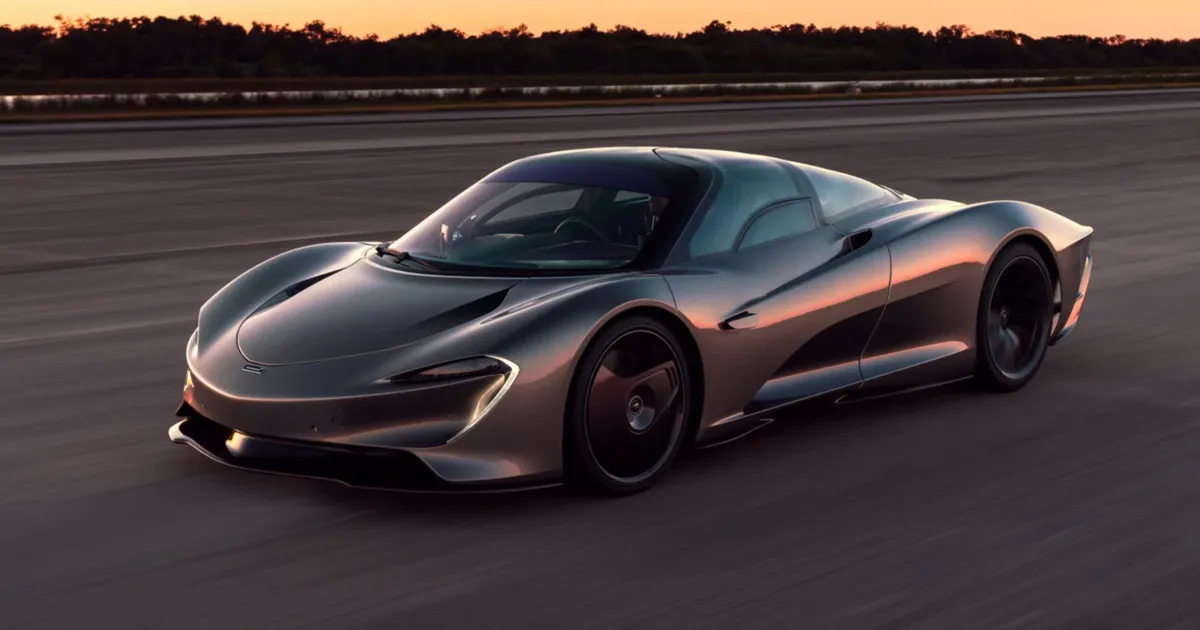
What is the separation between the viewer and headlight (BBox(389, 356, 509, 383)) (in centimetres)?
511

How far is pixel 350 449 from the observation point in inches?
201

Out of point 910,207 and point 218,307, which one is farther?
point 910,207

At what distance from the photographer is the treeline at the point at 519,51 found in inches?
2975

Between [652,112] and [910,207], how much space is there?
32402mm

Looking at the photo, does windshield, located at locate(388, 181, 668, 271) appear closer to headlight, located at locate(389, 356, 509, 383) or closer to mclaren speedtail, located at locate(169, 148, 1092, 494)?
mclaren speedtail, located at locate(169, 148, 1092, 494)

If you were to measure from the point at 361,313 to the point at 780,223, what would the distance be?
184 centimetres

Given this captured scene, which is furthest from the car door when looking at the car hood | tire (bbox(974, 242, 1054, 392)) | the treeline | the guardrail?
the treeline

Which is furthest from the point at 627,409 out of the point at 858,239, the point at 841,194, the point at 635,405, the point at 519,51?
the point at 519,51

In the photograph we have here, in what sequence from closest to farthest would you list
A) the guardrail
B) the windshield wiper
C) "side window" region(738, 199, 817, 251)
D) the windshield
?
the windshield < the windshield wiper < "side window" region(738, 199, 817, 251) < the guardrail

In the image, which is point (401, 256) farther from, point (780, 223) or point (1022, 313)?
point (1022, 313)

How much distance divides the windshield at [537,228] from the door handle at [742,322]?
0.45 meters

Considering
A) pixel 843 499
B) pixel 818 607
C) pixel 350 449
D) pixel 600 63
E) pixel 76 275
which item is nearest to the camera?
pixel 818 607

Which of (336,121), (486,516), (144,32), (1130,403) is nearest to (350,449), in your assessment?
(486,516)

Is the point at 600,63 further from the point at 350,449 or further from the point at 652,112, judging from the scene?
the point at 350,449
